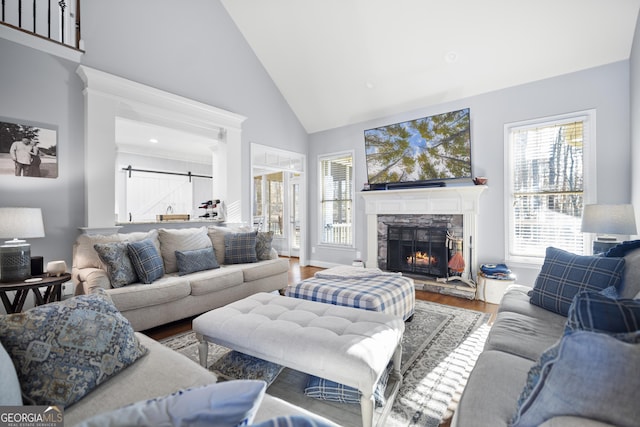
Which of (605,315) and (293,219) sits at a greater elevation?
(293,219)

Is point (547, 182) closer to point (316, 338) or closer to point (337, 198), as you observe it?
point (337, 198)

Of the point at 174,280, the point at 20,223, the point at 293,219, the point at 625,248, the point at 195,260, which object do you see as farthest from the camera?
the point at 293,219

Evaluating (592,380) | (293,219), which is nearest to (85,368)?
(592,380)

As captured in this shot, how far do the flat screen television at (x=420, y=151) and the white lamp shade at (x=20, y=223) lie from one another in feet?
14.1

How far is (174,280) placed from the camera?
2998 mm

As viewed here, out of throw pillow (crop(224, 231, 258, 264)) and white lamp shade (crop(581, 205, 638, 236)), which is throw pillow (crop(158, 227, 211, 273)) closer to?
throw pillow (crop(224, 231, 258, 264))

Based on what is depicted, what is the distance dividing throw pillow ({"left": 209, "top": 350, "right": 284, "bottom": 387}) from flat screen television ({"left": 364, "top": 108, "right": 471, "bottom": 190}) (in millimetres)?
3638

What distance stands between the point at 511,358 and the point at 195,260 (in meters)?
3.04

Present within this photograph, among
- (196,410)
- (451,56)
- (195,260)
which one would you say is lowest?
(195,260)

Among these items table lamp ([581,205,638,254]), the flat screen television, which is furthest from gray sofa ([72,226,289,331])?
table lamp ([581,205,638,254])

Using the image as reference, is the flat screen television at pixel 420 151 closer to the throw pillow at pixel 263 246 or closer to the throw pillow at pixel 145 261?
the throw pillow at pixel 263 246

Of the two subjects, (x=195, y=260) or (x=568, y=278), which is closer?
(x=568, y=278)

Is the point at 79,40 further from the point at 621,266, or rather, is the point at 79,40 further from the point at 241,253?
the point at 621,266

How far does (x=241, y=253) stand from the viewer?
3.85 meters
